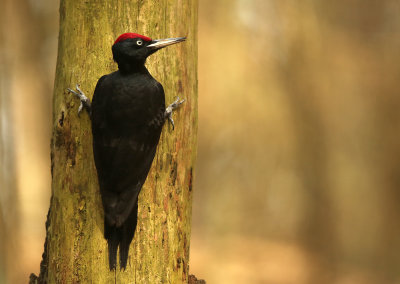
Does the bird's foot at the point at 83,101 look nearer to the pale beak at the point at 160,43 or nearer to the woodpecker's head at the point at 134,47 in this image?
the woodpecker's head at the point at 134,47

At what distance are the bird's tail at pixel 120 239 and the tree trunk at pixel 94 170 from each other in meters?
0.03

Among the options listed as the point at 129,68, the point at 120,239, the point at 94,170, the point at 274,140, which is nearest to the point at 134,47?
the point at 129,68

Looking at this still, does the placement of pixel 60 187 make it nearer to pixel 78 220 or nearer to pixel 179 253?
pixel 78 220

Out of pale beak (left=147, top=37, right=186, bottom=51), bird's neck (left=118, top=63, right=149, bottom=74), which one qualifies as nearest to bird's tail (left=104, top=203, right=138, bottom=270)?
bird's neck (left=118, top=63, right=149, bottom=74)

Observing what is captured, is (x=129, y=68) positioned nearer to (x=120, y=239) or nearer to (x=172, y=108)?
(x=172, y=108)

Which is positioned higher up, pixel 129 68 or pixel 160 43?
pixel 160 43

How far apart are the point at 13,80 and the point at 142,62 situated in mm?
4061

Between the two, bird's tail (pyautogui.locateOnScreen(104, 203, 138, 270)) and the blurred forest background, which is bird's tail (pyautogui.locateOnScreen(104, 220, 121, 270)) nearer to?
bird's tail (pyautogui.locateOnScreen(104, 203, 138, 270))

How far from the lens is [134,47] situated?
1.94 m

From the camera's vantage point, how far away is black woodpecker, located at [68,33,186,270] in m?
1.94

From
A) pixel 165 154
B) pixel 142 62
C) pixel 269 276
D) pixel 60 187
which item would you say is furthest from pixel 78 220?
pixel 269 276

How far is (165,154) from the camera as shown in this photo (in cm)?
212

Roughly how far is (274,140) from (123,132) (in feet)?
13.6

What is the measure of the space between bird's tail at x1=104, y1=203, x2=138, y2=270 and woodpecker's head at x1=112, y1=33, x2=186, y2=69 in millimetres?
610
